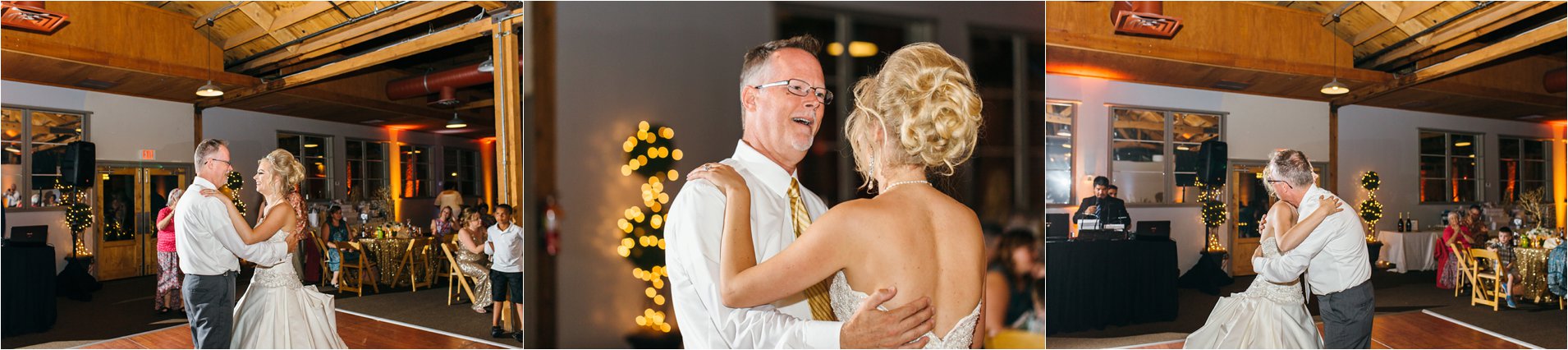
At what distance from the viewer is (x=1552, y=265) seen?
430 centimetres

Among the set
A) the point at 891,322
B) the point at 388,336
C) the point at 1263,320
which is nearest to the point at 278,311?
the point at 388,336

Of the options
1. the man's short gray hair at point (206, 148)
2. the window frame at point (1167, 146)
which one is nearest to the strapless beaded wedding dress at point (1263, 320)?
the window frame at point (1167, 146)

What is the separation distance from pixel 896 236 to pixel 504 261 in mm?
2287

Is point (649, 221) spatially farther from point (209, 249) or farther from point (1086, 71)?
point (1086, 71)

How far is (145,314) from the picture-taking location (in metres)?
4.22

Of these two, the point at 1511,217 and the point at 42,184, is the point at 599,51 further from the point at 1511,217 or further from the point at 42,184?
the point at 1511,217

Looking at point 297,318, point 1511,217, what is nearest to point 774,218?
point 297,318

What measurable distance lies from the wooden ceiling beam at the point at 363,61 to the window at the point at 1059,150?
2.75 meters

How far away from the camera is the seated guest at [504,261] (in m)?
4.23

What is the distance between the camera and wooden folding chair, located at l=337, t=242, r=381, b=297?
14.2 feet

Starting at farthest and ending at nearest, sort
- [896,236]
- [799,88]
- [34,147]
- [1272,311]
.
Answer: [1272,311] → [34,147] → [799,88] → [896,236]

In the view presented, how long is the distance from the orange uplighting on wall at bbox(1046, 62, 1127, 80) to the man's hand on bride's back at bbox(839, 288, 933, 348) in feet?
6.61

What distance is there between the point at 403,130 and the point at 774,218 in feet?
7.43

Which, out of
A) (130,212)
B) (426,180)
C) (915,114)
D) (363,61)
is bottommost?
(130,212)
